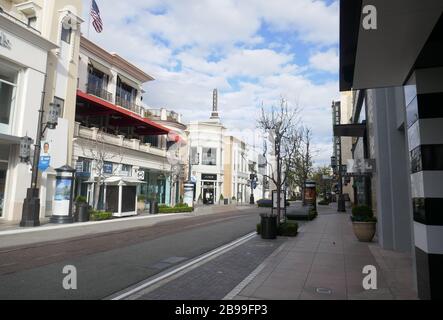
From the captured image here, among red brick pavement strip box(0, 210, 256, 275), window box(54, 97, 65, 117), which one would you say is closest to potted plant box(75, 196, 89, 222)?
red brick pavement strip box(0, 210, 256, 275)

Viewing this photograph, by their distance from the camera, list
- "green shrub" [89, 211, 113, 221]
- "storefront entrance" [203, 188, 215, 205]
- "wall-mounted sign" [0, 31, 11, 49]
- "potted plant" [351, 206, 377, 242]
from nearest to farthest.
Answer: "potted plant" [351, 206, 377, 242] < "wall-mounted sign" [0, 31, 11, 49] < "green shrub" [89, 211, 113, 221] < "storefront entrance" [203, 188, 215, 205]

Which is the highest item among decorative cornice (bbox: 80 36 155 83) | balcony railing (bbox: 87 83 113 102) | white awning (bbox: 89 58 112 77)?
decorative cornice (bbox: 80 36 155 83)

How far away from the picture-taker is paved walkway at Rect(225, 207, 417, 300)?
643 centimetres

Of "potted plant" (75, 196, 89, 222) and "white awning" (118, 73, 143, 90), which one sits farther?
"white awning" (118, 73, 143, 90)

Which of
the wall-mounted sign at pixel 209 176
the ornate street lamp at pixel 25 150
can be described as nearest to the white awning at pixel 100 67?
the ornate street lamp at pixel 25 150

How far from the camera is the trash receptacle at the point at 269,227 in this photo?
46.5ft

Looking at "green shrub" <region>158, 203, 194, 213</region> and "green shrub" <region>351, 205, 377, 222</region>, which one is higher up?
"green shrub" <region>351, 205, 377, 222</region>

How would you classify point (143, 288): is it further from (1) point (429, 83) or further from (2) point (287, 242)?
(2) point (287, 242)

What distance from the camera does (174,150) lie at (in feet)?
138

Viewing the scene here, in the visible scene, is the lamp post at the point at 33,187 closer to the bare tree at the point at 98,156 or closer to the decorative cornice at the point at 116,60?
the bare tree at the point at 98,156

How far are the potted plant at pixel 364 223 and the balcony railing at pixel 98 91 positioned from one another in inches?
979

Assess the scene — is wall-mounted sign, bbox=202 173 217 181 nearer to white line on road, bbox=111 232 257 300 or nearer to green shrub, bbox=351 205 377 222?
white line on road, bbox=111 232 257 300

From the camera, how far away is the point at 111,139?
3012cm
